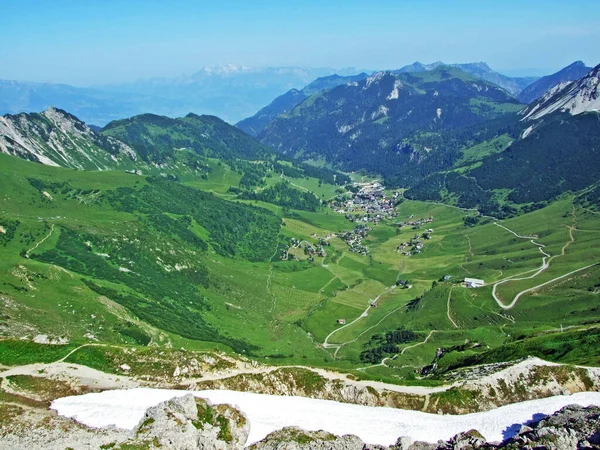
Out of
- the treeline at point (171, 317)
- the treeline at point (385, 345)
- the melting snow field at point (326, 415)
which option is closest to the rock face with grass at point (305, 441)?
the melting snow field at point (326, 415)

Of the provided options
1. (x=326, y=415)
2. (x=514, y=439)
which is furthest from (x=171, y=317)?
(x=514, y=439)

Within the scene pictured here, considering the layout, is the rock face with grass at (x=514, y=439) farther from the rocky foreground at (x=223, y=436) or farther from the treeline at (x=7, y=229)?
the treeline at (x=7, y=229)

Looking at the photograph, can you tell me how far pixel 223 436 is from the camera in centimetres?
5866

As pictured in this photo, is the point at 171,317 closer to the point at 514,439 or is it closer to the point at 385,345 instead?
the point at 385,345

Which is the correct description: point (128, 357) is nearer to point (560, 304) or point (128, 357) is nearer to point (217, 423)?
point (217, 423)

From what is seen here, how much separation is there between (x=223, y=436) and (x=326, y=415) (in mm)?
15795

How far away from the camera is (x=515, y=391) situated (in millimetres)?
77938

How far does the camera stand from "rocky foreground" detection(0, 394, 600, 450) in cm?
5088

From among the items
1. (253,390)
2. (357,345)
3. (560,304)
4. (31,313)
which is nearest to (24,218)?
(31,313)

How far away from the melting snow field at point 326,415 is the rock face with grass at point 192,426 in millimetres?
3102

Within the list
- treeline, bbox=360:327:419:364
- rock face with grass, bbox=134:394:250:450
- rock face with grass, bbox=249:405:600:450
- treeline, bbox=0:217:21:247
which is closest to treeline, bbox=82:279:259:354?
treeline, bbox=0:217:21:247

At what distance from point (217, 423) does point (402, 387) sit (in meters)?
32.5

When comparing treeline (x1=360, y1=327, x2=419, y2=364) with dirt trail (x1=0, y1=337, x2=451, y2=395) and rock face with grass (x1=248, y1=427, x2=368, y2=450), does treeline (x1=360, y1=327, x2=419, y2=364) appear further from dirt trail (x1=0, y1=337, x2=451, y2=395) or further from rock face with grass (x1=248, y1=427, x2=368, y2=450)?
rock face with grass (x1=248, y1=427, x2=368, y2=450)

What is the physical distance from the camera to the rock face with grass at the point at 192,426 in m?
53.9
